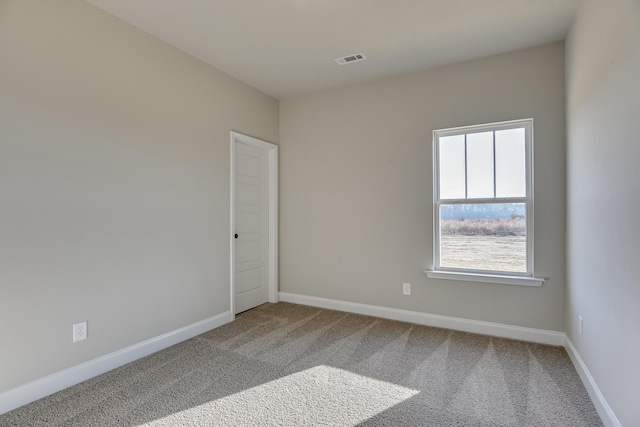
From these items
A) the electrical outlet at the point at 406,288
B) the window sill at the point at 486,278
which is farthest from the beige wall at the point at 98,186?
the window sill at the point at 486,278

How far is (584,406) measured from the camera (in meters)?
1.97

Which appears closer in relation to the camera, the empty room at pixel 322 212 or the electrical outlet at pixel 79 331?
the empty room at pixel 322 212

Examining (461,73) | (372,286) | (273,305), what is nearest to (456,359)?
(372,286)

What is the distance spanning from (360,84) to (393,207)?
157cm

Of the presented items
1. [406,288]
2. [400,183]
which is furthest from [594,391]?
[400,183]

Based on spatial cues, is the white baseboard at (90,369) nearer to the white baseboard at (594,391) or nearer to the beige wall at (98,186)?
the beige wall at (98,186)

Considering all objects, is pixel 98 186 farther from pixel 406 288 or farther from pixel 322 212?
pixel 406 288

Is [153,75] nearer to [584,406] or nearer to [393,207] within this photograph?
[393,207]

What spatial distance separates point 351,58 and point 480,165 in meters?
1.74

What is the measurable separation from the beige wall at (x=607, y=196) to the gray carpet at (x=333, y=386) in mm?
413

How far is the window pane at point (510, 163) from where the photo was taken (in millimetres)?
3053

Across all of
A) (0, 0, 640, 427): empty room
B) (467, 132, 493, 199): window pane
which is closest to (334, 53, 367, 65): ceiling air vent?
(0, 0, 640, 427): empty room

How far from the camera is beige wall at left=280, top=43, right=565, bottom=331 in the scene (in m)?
2.91

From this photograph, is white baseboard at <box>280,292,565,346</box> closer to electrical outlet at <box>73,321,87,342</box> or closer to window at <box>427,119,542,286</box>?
window at <box>427,119,542,286</box>
